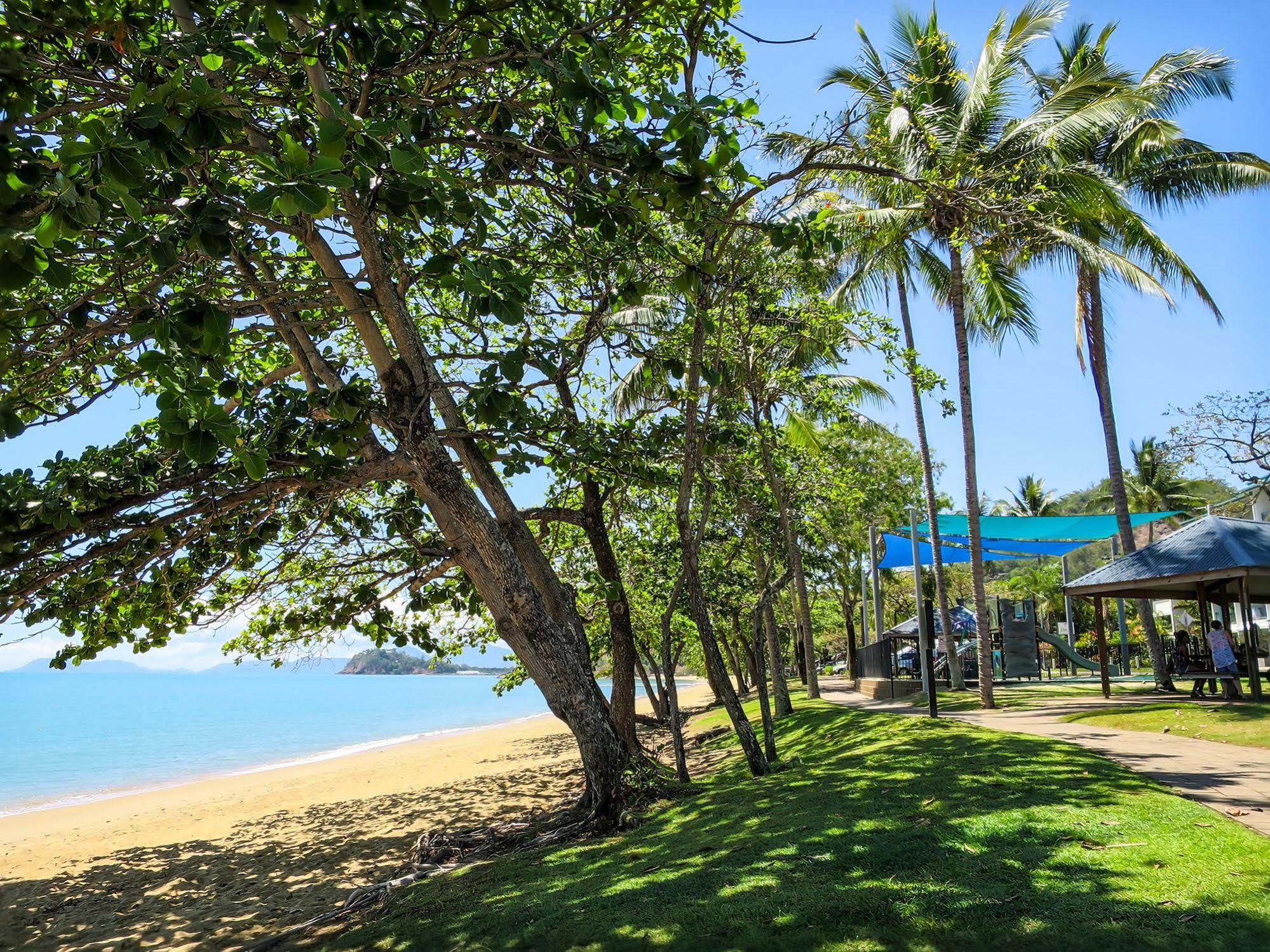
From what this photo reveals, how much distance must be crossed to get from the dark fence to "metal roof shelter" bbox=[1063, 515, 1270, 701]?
5577 mm

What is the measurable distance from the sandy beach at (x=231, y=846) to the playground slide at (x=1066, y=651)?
12.9 meters

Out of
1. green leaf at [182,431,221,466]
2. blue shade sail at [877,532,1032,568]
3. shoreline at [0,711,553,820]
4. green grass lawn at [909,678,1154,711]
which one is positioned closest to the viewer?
green leaf at [182,431,221,466]

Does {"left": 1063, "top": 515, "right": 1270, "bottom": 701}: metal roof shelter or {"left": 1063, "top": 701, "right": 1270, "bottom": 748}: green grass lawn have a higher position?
{"left": 1063, "top": 515, "right": 1270, "bottom": 701}: metal roof shelter

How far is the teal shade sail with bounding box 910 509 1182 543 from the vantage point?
814 inches

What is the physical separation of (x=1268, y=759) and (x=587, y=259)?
7320 mm

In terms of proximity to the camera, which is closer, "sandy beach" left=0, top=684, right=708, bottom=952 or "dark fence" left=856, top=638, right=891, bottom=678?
"sandy beach" left=0, top=684, right=708, bottom=952

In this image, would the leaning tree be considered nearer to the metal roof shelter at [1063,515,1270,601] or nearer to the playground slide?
the metal roof shelter at [1063,515,1270,601]

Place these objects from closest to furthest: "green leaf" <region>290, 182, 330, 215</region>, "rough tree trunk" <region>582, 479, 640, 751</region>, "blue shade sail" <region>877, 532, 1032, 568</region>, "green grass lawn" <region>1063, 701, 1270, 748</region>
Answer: "green leaf" <region>290, 182, 330, 215</region> → "green grass lawn" <region>1063, 701, 1270, 748</region> → "rough tree trunk" <region>582, 479, 640, 751</region> → "blue shade sail" <region>877, 532, 1032, 568</region>

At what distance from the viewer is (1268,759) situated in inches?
291

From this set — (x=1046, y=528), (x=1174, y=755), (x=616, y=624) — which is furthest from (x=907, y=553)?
(x=1174, y=755)

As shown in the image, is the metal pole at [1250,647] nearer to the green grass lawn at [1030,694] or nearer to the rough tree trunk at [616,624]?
the green grass lawn at [1030,694]

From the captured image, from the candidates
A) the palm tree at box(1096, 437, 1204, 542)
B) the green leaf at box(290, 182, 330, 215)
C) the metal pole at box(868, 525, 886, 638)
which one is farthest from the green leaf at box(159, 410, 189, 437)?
the palm tree at box(1096, 437, 1204, 542)

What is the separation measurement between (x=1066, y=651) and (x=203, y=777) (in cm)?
2717

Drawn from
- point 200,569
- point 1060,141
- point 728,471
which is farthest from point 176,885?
point 1060,141
